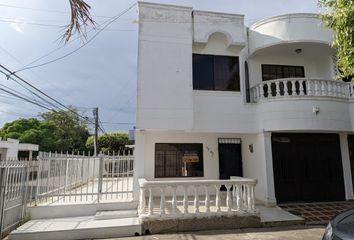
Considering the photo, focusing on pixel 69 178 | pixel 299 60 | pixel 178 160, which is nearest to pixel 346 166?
pixel 299 60

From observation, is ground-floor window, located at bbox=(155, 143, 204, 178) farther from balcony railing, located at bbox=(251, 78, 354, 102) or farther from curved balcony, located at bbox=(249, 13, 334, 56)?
curved balcony, located at bbox=(249, 13, 334, 56)

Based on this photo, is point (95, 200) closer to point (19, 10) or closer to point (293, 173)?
point (19, 10)

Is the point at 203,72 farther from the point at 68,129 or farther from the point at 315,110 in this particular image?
the point at 68,129

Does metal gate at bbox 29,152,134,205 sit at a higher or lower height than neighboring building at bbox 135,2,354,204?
lower

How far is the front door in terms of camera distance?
9414mm

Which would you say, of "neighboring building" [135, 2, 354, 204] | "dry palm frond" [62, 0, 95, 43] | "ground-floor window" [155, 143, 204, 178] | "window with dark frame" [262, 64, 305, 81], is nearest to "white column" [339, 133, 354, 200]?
"neighboring building" [135, 2, 354, 204]

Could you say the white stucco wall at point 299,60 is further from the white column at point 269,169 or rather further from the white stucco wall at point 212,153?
the white stucco wall at point 212,153

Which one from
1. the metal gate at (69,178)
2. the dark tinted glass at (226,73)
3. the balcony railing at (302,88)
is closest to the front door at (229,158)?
the balcony railing at (302,88)

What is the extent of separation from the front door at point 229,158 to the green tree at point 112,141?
15.0 m

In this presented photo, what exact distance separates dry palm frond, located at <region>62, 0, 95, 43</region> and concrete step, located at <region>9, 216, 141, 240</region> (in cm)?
490

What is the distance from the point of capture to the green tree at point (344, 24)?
178 inches

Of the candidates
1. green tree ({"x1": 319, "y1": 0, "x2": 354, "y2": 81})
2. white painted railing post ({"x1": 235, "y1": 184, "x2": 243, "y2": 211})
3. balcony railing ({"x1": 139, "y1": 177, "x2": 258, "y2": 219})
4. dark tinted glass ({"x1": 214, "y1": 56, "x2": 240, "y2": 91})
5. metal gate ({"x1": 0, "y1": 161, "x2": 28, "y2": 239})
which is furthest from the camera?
dark tinted glass ({"x1": 214, "y1": 56, "x2": 240, "y2": 91})

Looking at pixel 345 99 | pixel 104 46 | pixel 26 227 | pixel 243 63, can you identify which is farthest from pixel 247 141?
pixel 26 227

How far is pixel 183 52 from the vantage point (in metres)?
7.92
